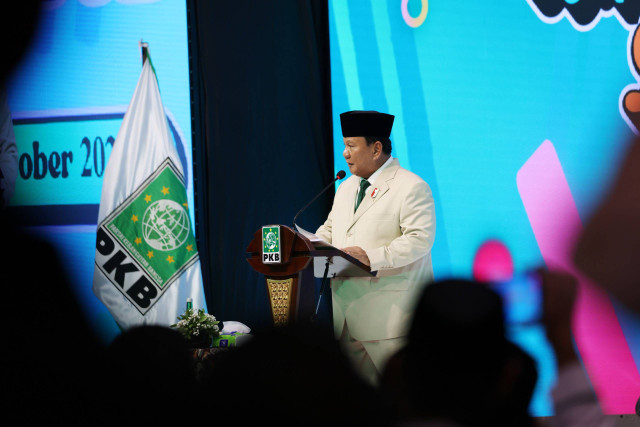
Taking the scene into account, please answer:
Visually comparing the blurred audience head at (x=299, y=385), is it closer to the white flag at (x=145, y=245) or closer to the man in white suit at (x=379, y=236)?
the man in white suit at (x=379, y=236)

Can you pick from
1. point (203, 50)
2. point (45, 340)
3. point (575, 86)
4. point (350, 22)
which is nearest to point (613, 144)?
point (575, 86)

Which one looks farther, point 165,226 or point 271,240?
point 165,226

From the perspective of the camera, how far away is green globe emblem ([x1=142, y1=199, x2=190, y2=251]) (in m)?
4.25

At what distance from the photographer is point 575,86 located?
438cm

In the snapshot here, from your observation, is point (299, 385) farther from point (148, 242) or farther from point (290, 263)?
point (148, 242)

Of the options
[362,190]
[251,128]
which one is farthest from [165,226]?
[362,190]

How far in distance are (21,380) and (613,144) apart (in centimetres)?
439

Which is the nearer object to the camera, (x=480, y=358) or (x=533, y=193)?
(x=480, y=358)

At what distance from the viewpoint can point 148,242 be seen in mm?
4266

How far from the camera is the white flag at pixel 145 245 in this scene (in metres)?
4.22

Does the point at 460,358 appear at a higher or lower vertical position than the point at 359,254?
lower

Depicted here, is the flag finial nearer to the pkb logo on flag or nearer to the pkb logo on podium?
the pkb logo on flag

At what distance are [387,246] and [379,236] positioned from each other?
168mm

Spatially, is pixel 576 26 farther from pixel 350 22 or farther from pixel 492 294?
pixel 492 294
